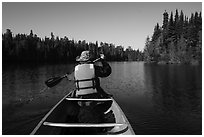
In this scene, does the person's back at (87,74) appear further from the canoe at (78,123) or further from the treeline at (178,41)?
the treeline at (178,41)

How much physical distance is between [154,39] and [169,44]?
11064 millimetres

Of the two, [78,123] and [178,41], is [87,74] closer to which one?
[78,123]

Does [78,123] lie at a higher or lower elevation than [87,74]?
lower

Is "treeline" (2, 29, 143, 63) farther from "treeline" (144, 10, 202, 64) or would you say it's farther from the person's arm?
the person's arm

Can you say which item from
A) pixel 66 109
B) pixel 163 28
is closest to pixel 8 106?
pixel 66 109

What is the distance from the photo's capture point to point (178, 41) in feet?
180

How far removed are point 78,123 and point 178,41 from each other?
55.8 meters

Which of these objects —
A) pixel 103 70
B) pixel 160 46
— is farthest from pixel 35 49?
pixel 103 70

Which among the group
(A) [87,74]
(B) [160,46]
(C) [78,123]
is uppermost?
(B) [160,46]

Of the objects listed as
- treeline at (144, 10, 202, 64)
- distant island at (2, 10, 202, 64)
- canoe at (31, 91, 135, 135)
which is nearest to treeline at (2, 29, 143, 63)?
distant island at (2, 10, 202, 64)

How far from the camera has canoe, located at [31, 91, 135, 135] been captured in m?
4.14

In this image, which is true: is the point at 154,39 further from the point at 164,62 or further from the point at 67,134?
the point at 67,134

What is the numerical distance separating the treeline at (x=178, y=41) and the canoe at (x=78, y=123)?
47562 millimetres

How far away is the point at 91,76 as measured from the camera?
4914 mm
